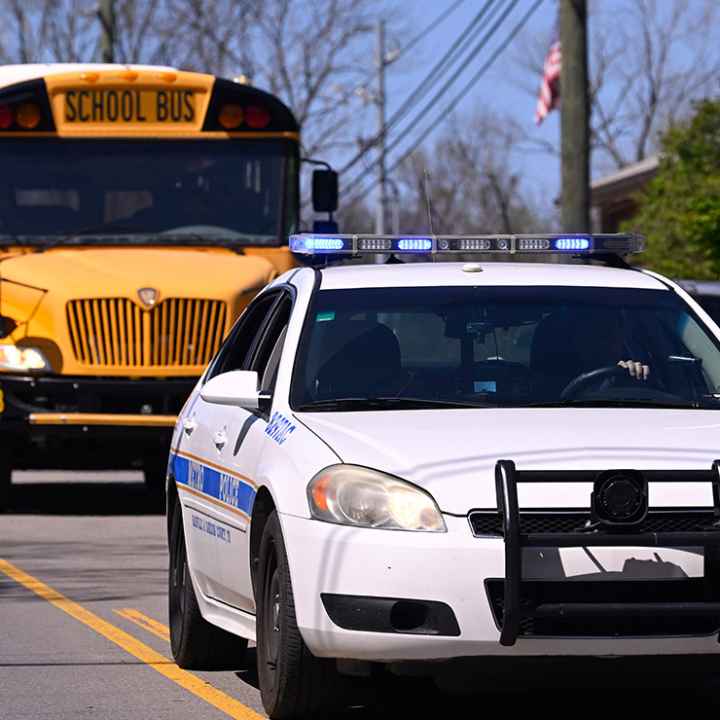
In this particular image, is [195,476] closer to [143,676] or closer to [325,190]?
[143,676]

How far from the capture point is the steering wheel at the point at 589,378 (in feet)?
24.8

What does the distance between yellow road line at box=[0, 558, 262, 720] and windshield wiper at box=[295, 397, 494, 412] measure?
3.77 feet

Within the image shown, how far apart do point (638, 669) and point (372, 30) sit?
139 ft

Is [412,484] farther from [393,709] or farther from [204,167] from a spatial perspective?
[204,167]

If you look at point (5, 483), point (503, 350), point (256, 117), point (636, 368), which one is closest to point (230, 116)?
point (256, 117)

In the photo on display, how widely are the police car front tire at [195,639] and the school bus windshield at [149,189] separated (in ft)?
26.7

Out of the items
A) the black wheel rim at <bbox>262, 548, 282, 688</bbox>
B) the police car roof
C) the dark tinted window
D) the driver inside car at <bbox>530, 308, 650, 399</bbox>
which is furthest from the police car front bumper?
the dark tinted window

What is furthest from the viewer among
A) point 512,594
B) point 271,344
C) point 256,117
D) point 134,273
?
point 256,117

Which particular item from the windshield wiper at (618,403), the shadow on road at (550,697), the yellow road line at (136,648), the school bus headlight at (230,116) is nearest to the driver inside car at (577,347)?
the windshield wiper at (618,403)

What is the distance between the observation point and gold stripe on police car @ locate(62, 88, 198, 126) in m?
17.0

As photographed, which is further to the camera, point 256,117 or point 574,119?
point 574,119

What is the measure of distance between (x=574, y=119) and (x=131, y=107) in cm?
579

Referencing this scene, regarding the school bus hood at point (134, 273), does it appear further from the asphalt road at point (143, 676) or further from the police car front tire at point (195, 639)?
the police car front tire at point (195, 639)

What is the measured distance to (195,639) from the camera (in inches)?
343
